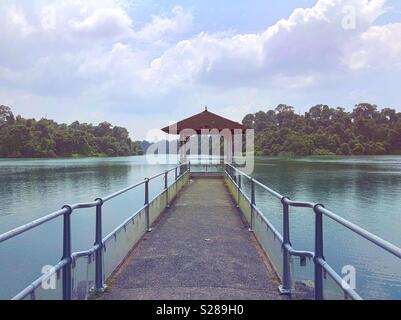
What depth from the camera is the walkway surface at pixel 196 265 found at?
14.5ft

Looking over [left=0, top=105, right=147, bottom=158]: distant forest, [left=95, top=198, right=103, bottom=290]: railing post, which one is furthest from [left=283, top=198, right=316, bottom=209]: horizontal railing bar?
[left=0, top=105, right=147, bottom=158]: distant forest

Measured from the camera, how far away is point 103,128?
138 metres

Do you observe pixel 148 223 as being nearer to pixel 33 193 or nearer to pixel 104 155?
pixel 33 193

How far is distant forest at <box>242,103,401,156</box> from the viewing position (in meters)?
102

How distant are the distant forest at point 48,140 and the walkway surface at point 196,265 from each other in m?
102

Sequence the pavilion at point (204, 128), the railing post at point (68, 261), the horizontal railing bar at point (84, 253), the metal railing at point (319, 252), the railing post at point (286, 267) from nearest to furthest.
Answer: the metal railing at point (319, 252) < the railing post at point (68, 261) < the horizontal railing bar at point (84, 253) < the railing post at point (286, 267) < the pavilion at point (204, 128)

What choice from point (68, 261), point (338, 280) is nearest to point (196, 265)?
point (68, 261)

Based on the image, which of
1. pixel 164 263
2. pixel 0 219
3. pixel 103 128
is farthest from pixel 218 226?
pixel 103 128

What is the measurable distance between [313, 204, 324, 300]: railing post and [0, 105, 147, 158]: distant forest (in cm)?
10681

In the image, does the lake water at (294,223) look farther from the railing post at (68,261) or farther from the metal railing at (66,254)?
the railing post at (68,261)

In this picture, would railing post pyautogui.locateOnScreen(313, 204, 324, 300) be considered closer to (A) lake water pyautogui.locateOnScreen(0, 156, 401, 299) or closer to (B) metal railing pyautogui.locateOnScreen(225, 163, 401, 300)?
(B) metal railing pyautogui.locateOnScreen(225, 163, 401, 300)

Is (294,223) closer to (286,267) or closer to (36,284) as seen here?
(286,267)

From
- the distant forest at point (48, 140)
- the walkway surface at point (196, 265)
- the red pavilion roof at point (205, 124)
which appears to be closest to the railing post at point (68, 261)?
the walkway surface at point (196, 265)
